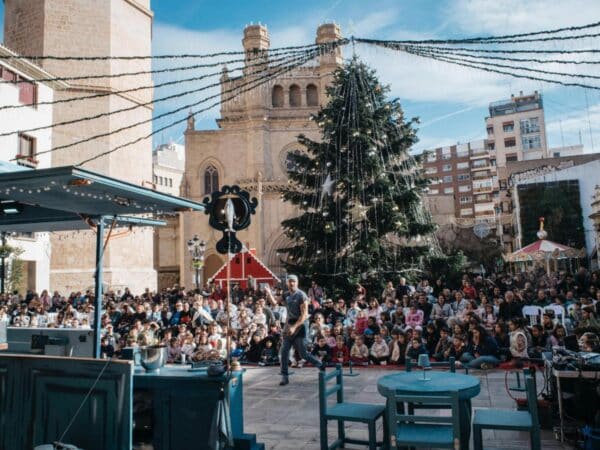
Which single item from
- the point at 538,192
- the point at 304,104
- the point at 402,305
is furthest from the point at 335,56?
the point at 402,305

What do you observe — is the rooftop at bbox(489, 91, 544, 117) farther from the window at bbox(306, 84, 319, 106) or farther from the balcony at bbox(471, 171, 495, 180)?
the window at bbox(306, 84, 319, 106)

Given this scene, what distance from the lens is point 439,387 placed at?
159 inches

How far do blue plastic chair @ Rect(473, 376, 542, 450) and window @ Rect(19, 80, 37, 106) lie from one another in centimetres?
2211

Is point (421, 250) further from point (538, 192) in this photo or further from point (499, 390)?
point (538, 192)

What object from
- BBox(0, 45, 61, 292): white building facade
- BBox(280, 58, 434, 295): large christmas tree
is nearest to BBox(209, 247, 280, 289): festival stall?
BBox(280, 58, 434, 295): large christmas tree

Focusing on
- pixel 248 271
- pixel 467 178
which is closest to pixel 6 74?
pixel 248 271

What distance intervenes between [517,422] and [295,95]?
34938 millimetres

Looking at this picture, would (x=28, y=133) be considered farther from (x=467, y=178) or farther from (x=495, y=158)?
(x=467, y=178)

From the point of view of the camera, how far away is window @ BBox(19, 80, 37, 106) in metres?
20.8

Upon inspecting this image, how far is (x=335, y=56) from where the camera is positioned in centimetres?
3534

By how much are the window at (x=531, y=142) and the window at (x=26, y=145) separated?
52543mm

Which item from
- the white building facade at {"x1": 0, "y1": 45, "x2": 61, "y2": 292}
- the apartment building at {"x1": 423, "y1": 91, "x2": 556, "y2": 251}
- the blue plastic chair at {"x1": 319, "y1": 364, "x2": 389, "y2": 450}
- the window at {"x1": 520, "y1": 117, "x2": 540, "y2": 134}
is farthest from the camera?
the window at {"x1": 520, "y1": 117, "x2": 540, "y2": 134}

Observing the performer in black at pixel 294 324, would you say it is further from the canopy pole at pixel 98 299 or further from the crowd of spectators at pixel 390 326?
the canopy pole at pixel 98 299

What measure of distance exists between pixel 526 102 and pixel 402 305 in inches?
2198
